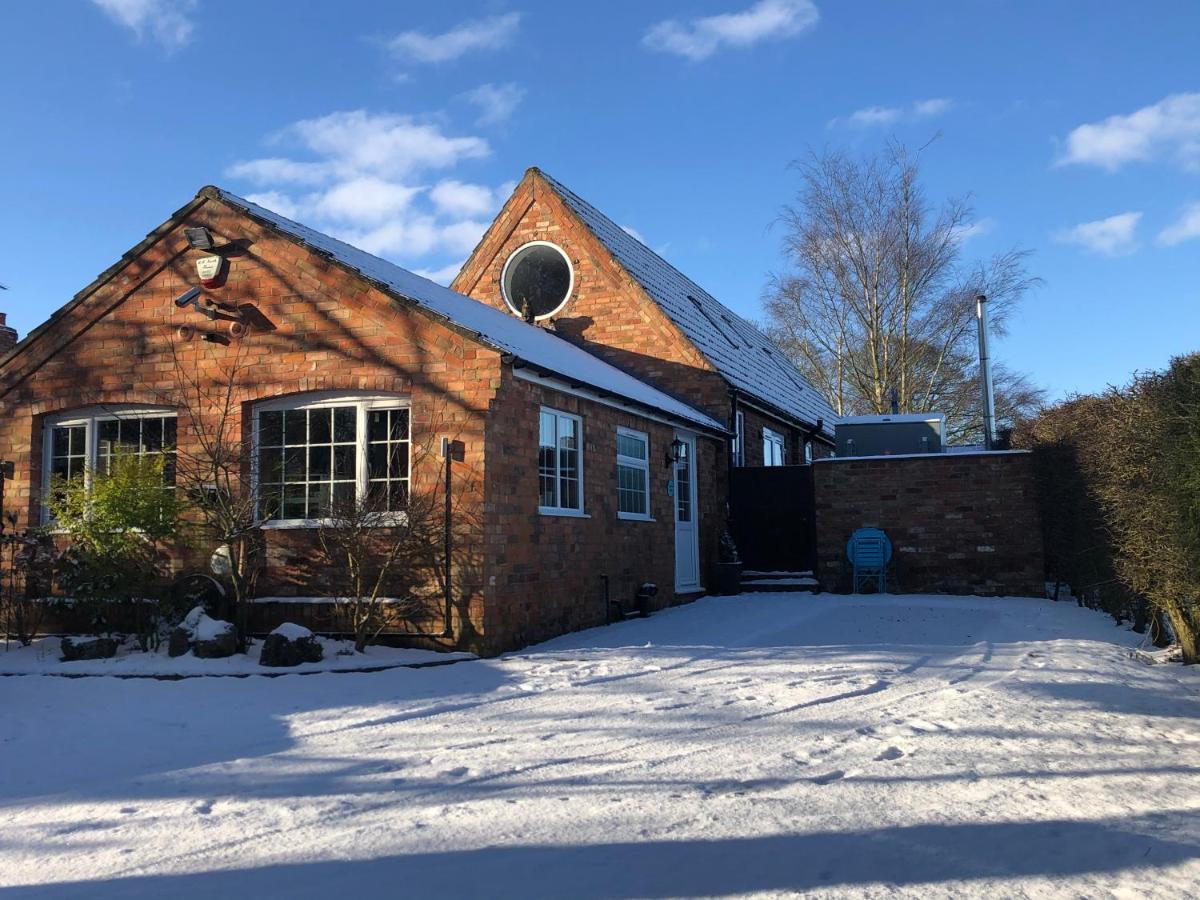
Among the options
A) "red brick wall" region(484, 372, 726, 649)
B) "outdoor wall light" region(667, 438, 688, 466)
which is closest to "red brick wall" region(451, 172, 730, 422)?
"outdoor wall light" region(667, 438, 688, 466)

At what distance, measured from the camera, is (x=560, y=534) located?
11.2 m

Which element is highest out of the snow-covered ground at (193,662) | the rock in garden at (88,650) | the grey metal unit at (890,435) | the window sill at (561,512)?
the grey metal unit at (890,435)

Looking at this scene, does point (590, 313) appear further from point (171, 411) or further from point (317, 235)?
point (171, 411)

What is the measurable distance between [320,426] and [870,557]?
30.8ft

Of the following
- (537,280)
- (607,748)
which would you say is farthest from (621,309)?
(607,748)

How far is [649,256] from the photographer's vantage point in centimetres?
2231

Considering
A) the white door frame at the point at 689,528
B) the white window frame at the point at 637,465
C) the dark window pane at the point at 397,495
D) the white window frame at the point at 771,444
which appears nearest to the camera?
the dark window pane at the point at 397,495

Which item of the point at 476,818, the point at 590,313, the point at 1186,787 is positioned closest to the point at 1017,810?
the point at 1186,787

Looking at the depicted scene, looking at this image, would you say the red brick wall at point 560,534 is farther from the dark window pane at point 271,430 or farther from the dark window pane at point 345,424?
the dark window pane at point 271,430

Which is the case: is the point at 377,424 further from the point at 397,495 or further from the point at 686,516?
the point at 686,516

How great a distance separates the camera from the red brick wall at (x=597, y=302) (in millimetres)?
17812

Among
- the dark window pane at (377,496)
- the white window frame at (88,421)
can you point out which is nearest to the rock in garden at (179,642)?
the dark window pane at (377,496)

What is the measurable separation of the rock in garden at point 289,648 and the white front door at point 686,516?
7.24 metres

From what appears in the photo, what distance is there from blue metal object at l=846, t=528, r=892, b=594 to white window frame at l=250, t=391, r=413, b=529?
8682mm
